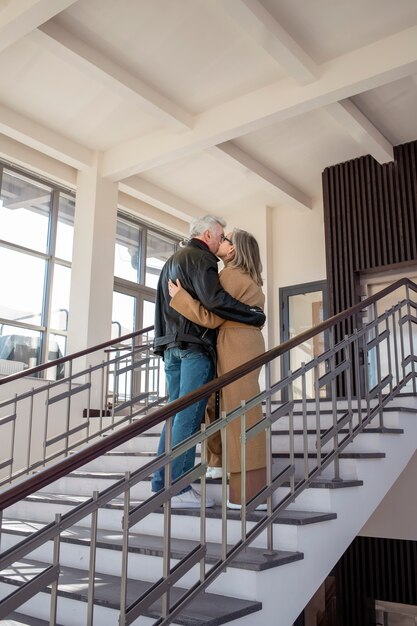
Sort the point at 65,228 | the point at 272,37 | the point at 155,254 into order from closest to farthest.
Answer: the point at 272,37
the point at 65,228
the point at 155,254

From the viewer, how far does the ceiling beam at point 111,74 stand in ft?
18.0

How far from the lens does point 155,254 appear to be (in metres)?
9.52

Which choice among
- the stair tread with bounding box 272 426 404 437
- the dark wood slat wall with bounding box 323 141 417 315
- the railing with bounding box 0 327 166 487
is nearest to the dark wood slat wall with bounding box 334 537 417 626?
the dark wood slat wall with bounding box 323 141 417 315

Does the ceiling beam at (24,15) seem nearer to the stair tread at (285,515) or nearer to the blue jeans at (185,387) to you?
the blue jeans at (185,387)

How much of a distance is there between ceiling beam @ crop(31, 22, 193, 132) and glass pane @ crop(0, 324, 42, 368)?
9.78ft

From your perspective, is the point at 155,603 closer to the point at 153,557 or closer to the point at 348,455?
the point at 153,557

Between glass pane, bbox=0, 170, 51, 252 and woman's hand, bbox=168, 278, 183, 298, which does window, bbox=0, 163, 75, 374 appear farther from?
woman's hand, bbox=168, 278, 183, 298

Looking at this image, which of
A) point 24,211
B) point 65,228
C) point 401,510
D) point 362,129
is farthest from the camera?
point 65,228

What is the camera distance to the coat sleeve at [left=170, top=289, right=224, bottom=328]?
2973 millimetres

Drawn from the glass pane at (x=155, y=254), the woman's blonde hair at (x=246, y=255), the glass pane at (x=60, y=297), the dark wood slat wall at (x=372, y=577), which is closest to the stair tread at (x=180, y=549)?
the woman's blonde hair at (x=246, y=255)

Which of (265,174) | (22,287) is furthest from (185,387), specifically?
(265,174)

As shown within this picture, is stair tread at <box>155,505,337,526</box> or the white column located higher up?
the white column

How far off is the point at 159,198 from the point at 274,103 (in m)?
2.91

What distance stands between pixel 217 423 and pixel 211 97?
5.06 metres
